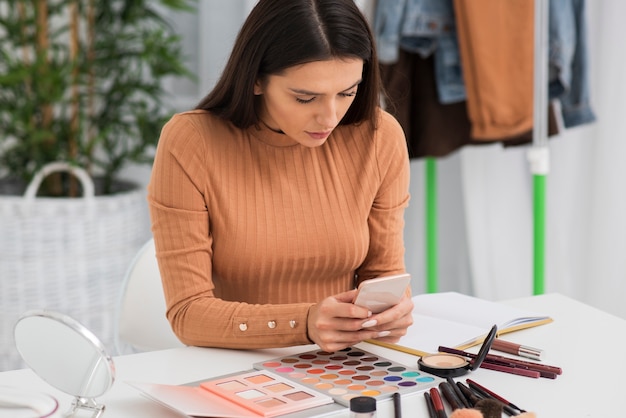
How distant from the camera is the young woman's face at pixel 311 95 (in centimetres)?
147

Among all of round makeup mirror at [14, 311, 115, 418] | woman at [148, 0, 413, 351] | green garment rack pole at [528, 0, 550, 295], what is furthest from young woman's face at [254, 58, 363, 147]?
green garment rack pole at [528, 0, 550, 295]

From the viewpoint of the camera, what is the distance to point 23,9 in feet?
9.71

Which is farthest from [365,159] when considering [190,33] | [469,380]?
[190,33]

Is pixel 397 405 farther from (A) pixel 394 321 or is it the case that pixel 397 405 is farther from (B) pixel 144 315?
(B) pixel 144 315

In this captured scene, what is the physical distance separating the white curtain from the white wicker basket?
62 cm

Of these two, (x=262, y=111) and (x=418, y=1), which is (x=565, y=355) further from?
(x=418, y=1)

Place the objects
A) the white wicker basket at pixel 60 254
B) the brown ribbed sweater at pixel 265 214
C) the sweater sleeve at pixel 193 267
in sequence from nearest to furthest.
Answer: the sweater sleeve at pixel 193 267, the brown ribbed sweater at pixel 265 214, the white wicker basket at pixel 60 254

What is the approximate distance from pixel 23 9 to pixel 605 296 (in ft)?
6.76

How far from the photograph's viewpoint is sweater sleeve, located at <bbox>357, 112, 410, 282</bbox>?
1.68 meters

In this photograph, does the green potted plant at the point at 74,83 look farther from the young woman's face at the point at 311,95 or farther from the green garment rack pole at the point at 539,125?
the young woman's face at the point at 311,95

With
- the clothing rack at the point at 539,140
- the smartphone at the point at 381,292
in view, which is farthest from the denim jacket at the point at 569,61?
the smartphone at the point at 381,292

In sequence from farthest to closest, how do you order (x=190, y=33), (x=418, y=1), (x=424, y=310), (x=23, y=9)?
(x=190, y=33), (x=23, y=9), (x=418, y=1), (x=424, y=310)

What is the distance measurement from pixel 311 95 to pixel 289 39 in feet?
0.32

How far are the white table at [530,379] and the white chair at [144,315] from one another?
28 cm
